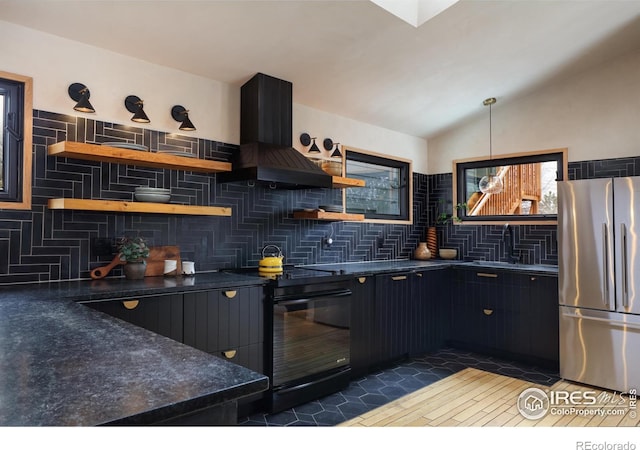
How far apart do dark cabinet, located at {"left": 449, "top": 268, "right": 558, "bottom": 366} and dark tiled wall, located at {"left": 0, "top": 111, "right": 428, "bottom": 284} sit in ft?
4.39

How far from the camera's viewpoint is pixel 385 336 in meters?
3.69

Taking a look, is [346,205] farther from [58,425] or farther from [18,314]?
[58,425]

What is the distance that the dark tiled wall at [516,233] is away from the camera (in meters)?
3.91

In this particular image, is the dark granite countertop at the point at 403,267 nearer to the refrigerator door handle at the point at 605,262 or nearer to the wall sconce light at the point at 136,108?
the refrigerator door handle at the point at 605,262

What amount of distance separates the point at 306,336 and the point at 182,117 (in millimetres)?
1863

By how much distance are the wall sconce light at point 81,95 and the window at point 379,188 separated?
2.41m

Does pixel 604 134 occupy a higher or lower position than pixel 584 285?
higher

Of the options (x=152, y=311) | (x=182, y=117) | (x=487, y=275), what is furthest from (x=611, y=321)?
(x=182, y=117)

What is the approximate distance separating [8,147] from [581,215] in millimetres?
4073

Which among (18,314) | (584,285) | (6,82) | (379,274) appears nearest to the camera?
(18,314)

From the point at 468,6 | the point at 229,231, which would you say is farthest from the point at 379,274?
the point at 468,6

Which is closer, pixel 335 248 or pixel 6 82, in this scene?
pixel 6 82

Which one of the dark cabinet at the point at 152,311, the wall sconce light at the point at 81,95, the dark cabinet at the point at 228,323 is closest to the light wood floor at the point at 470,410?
the dark cabinet at the point at 228,323

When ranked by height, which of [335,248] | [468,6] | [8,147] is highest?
[468,6]
